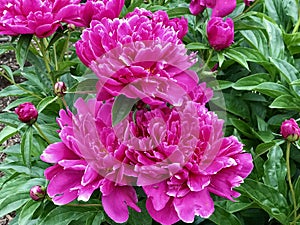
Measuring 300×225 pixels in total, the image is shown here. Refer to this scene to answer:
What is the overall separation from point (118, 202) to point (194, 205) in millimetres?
146

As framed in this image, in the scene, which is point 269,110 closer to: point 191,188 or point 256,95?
point 256,95

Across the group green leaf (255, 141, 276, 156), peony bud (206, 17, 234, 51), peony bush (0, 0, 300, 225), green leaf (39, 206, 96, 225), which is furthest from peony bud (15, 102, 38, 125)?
green leaf (255, 141, 276, 156)

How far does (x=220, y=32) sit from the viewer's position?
1.17 metres

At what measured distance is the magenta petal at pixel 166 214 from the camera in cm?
92

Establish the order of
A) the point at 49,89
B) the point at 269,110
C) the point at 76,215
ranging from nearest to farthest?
the point at 76,215, the point at 49,89, the point at 269,110

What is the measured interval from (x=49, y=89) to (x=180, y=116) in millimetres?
694

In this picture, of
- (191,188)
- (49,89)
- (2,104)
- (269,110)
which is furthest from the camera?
(2,104)

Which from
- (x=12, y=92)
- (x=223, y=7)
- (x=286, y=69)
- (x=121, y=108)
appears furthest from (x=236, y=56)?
(x=12, y=92)

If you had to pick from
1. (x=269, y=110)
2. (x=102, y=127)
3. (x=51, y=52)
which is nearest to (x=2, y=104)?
(x=51, y=52)

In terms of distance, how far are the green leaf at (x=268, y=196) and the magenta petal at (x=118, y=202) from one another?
0.38 metres

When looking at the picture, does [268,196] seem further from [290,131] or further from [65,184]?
[65,184]

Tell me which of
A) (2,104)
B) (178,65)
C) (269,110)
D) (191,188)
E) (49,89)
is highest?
(178,65)

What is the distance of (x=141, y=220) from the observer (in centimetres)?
123

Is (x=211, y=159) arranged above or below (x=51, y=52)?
above
